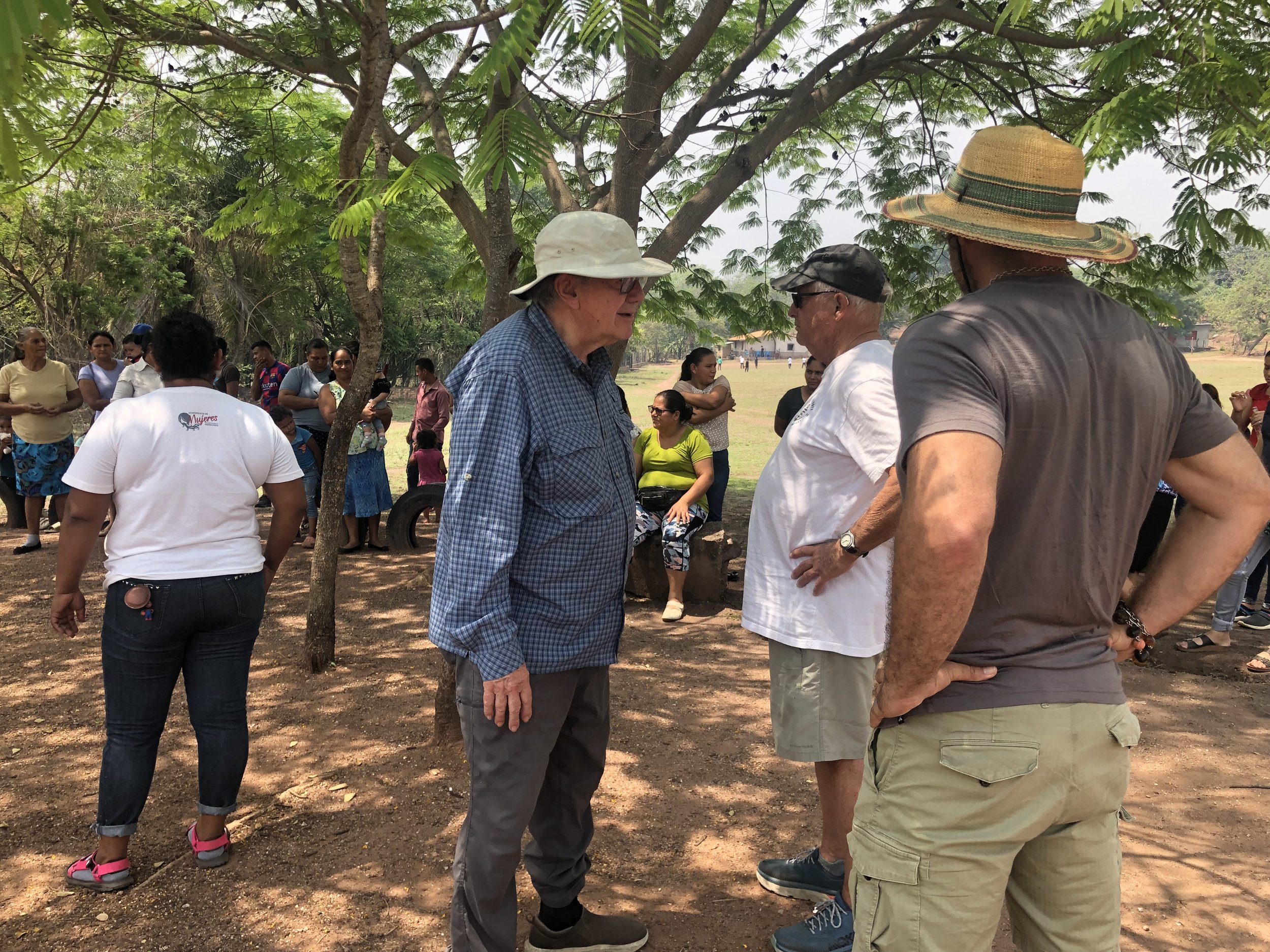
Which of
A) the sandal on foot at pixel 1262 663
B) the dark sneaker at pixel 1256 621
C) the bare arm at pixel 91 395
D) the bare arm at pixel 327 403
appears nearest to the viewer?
the sandal on foot at pixel 1262 663

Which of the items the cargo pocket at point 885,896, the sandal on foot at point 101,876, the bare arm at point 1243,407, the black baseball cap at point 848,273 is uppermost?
the black baseball cap at point 848,273

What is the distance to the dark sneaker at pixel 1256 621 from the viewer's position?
673 cm

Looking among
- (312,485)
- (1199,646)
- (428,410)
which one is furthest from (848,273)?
(428,410)

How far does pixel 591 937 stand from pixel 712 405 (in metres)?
5.42

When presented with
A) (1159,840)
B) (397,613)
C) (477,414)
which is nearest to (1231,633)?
(1159,840)

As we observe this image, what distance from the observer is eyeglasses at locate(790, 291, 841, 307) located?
9.27 ft

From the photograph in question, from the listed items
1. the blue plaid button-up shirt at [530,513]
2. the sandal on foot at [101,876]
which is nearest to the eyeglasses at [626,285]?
the blue plaid button-up shirt at [530,513]

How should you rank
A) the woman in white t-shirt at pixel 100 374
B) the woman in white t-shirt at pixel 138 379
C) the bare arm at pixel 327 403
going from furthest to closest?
the woman in white t-shirt at pixel 100 374, the woman in white t-shirt at pixel 138 379, the bare arm at pixel 327 403

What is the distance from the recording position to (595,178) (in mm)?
9422

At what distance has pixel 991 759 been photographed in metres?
1.63

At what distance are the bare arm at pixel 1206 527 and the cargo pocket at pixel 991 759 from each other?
0.44m

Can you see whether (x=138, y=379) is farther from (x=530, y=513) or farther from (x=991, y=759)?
(x=991, y=759)

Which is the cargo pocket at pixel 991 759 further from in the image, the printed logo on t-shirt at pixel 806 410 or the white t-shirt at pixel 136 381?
the white t-shirt at pixel 136 381

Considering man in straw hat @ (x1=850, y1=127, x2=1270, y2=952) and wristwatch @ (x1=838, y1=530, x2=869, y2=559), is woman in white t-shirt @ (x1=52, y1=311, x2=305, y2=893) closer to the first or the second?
wristwatch @ (x1=838, y1=530, x2=869, y2=559)
